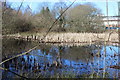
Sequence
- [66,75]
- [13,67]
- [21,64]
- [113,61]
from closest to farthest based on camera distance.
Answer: [66,75] → [13,67] → [21,64] → [113,61]

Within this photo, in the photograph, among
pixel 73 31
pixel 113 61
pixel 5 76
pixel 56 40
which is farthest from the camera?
pixel 73 31

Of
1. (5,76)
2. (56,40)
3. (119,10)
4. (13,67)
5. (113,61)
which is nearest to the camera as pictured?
(119,10)

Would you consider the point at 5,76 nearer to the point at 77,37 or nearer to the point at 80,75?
the point at 80,75

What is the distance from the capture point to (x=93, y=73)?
2.14 metres

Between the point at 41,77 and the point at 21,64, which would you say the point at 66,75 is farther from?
the point at 21,64

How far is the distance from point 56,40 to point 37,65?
152 inches

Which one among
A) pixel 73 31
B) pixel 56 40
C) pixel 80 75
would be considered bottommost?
pixel 80 75

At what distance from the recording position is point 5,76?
189 centimetres

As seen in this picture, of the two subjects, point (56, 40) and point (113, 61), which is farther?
point (56, 40)

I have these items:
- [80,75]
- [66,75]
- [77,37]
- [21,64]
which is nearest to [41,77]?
[66,75]

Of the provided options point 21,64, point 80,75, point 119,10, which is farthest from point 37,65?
point 119,10

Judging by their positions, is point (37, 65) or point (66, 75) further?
point (37, 65)

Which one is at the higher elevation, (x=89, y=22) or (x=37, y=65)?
(x=89, y=22)

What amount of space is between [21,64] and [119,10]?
192 centimetres
